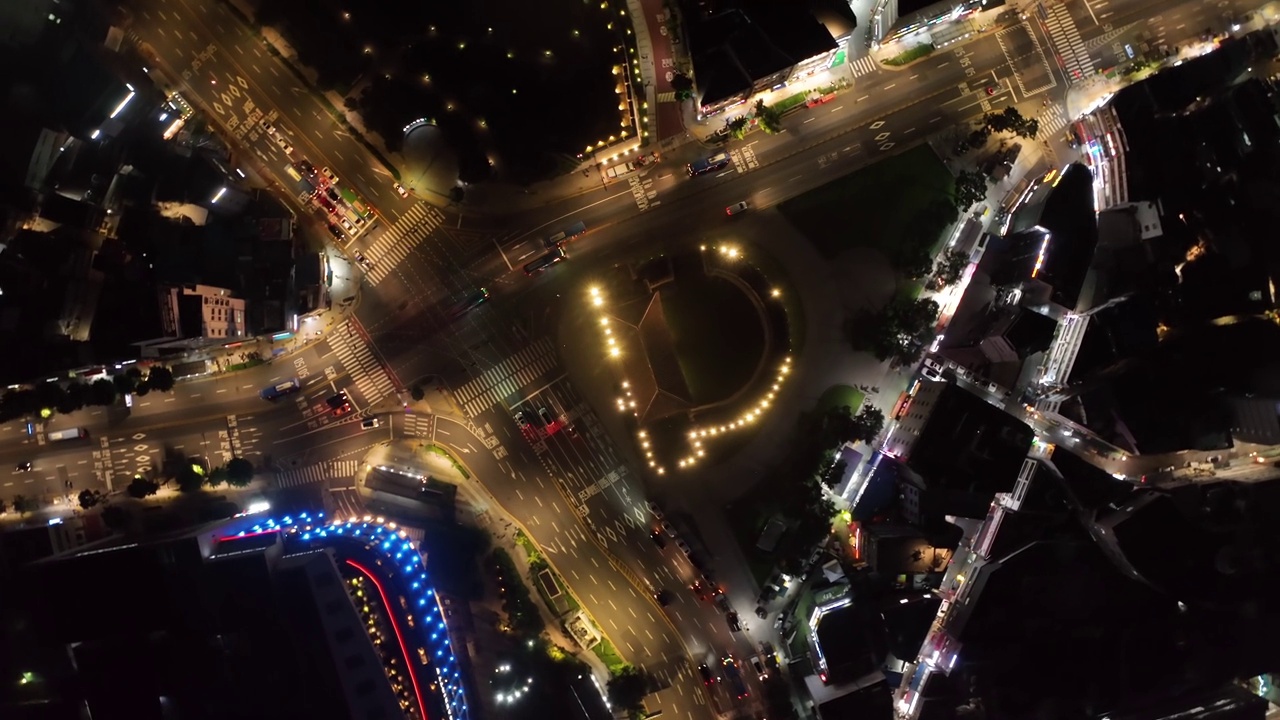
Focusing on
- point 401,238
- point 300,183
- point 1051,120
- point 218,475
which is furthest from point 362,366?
point 1051,120

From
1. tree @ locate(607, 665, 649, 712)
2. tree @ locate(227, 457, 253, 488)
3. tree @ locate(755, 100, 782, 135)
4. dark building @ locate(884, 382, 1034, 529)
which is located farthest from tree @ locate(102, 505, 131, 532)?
dark building @ locate(884, 382, 1034, 529)

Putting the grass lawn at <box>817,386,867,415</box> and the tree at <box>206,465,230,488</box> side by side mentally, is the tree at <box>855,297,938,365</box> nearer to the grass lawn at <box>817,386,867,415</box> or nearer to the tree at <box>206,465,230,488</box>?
the grass lawn at <box>817,386,867,415</box>

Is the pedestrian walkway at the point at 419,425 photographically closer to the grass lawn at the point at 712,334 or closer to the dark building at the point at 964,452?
the grass lawn at the point at 712,334

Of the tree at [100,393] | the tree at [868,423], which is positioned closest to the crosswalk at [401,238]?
the tree at [100,393]

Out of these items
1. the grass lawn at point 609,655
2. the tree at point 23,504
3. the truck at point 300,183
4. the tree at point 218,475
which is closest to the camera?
the tree at point 218,475

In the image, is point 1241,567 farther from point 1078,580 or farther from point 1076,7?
point 1076,7

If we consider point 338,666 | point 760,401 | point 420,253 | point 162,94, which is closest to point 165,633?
point 338,666

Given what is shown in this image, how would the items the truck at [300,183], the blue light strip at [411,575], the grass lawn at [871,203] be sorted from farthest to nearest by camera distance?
the grass lawn at [871,203] → the truck at [300,183] → the blue light strip at [411,575]
